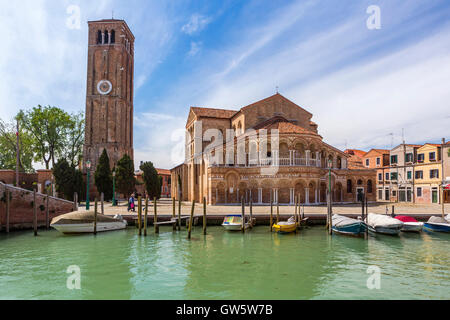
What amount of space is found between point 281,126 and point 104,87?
28147mm

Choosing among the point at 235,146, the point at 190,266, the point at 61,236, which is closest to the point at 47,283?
the point at 190,266

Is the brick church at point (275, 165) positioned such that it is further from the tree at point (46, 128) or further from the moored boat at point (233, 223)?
the tree at point (46, 128)

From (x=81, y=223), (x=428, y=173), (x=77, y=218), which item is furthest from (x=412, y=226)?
(x=428, y=173)

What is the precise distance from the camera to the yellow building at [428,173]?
32094mm

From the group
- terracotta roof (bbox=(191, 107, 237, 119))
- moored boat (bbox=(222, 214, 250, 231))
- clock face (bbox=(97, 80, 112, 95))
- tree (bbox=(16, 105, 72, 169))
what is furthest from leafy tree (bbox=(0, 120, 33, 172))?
moored boat (bbox=(222, 214, 250, 231))

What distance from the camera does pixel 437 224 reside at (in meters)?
17.7

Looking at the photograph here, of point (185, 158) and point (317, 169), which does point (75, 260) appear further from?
point (185, 158)

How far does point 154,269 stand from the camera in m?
10.1

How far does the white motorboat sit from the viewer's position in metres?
16.0

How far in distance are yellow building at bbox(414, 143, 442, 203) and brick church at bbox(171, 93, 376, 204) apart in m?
6.14

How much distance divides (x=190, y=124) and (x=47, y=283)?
32980mm
